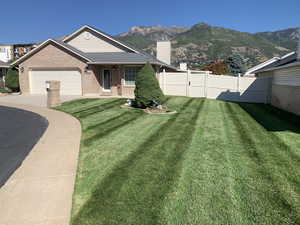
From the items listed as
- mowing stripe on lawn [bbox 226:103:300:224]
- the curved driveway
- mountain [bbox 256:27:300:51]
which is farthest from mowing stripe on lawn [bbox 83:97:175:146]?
mountain [bbox 256:27:300:51]

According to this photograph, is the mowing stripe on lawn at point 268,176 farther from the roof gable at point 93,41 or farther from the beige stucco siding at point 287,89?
the roof gable at point 93,41

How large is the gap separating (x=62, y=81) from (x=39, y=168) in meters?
16.2

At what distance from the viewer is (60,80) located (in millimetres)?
19500

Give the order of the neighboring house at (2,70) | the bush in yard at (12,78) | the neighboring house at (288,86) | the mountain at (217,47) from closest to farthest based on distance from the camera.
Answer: the neighboring house at (288,86)
the bush in yard at (12,78)
the neighboring house at (2,70)
the mountain at (217,47)

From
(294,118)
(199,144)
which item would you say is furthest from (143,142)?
(294,118)

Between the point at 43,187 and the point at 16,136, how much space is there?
4.05 metres

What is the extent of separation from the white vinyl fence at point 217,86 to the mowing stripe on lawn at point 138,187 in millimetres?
13233

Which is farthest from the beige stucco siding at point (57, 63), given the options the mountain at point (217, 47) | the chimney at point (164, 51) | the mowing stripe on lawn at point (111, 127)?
the mountain at point (217, 47)

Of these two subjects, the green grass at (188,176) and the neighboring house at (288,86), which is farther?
the neighboring house at (288,86)

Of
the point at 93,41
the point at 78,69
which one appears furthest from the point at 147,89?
the point at 93,41

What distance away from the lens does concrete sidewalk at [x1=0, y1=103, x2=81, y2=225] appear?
319 centimetres

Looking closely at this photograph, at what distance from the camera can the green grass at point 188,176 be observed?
3.16m

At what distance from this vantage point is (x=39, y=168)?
480cm

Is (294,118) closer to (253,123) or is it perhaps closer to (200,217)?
(253,123)
